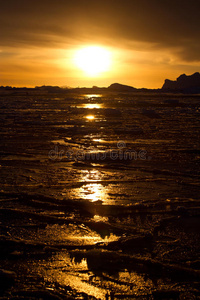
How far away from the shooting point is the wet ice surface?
9.37ft

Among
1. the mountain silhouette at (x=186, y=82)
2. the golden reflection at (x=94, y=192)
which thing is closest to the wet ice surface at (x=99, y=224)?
the golden reflection at (x=94, y=192)

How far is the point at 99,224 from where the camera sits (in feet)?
13.2

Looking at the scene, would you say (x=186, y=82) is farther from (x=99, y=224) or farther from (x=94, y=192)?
(x=99, y=224)

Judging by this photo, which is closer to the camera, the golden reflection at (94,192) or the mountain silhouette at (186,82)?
the golden reflection at (94,192)

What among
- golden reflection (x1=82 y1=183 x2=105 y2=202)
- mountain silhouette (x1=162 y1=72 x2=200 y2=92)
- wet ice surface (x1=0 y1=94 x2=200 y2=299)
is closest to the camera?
wet ice surface (x1=0 y1=94 x2=200 y2=299)

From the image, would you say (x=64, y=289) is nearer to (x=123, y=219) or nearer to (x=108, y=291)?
(x=108, y=291)

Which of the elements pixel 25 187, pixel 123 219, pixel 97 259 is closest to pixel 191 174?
pixel 123 219

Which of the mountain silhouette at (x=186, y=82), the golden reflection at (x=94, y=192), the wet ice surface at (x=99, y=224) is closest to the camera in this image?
the wet ice surface at (x=99, y=224)

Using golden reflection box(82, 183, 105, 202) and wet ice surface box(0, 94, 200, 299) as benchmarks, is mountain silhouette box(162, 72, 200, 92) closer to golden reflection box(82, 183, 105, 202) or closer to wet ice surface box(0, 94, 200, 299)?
wet ice surface box(0, 94, 200, 299)

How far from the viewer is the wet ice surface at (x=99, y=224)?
2.86 m

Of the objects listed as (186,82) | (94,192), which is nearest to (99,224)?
(94,192)

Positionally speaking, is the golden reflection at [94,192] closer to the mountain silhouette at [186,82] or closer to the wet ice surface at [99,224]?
the wet ice surface at [99,224]

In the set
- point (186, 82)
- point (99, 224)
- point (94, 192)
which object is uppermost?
point (186, 82)

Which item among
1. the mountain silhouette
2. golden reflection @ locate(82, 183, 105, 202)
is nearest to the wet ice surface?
golden reflection @ locate(82, 183, 105, 202)
